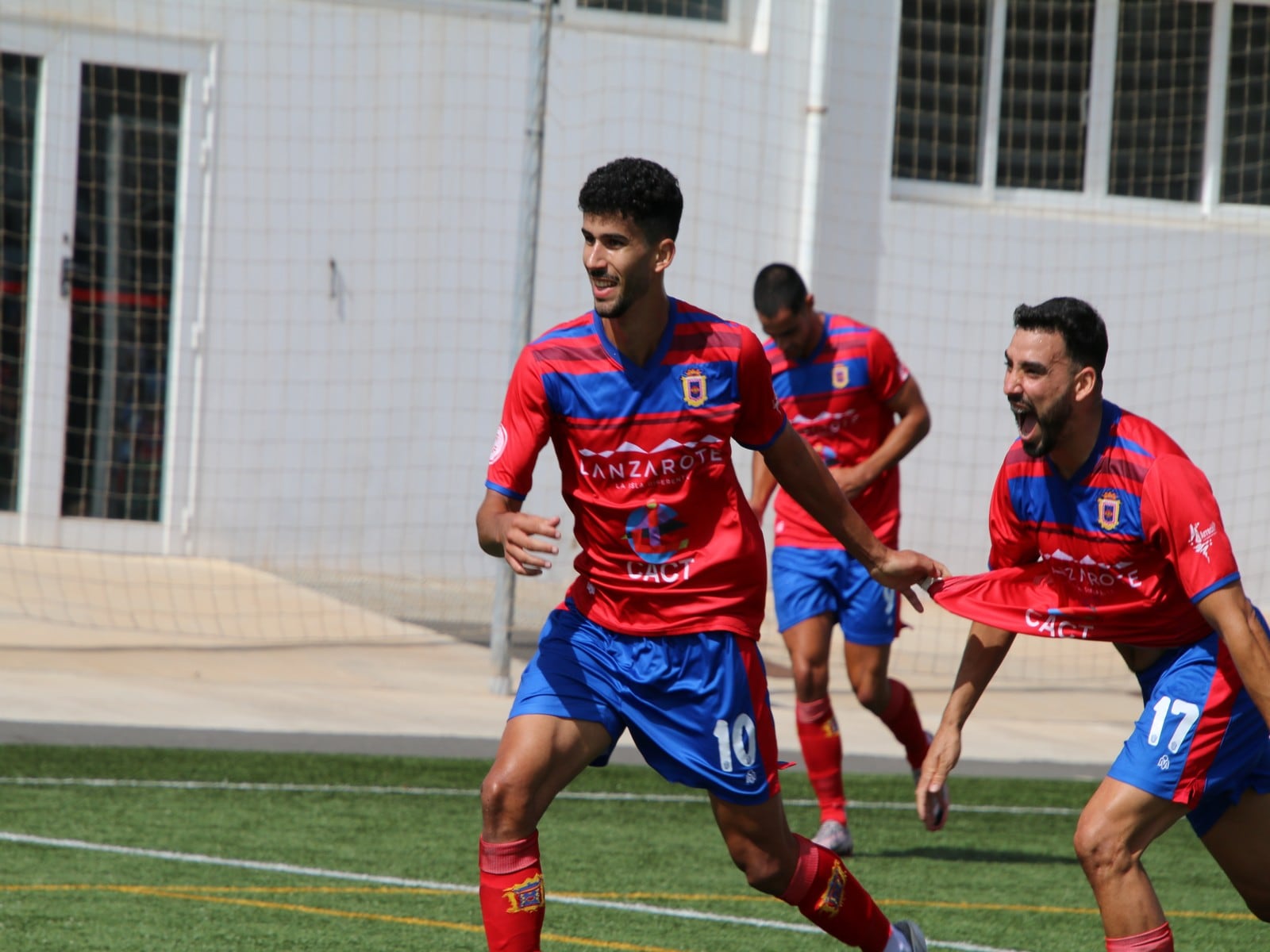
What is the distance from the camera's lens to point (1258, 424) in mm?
14961

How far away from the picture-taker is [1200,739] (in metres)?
4.18

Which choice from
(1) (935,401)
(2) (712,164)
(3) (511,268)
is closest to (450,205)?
(3) (511,268)

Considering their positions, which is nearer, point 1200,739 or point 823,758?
point 1200,739

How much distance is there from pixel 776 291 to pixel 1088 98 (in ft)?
29.0

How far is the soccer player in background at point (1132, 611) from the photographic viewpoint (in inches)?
160

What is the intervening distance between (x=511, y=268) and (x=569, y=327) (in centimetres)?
963

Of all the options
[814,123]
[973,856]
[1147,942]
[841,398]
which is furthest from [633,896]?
[814,123]

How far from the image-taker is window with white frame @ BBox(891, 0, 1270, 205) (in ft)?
48.3

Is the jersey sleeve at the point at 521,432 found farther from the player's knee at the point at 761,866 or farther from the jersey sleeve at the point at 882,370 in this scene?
the jersey sleeve at the point at 882,370

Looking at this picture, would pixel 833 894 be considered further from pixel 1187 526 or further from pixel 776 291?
pixel 776 291

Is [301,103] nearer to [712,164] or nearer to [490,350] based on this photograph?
[490,350]

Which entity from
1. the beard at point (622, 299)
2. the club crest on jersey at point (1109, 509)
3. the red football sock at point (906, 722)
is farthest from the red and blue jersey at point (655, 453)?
the red football sock at point (906, 722)

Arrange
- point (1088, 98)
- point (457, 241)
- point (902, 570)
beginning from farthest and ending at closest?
point (1088, 98) < point (457, 241) < point (902, 570)

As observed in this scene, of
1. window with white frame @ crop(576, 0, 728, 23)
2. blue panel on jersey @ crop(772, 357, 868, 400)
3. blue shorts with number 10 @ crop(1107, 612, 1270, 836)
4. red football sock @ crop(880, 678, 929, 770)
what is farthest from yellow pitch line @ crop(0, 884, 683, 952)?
window with white frame @ crop(576, 0, 728, 23)
